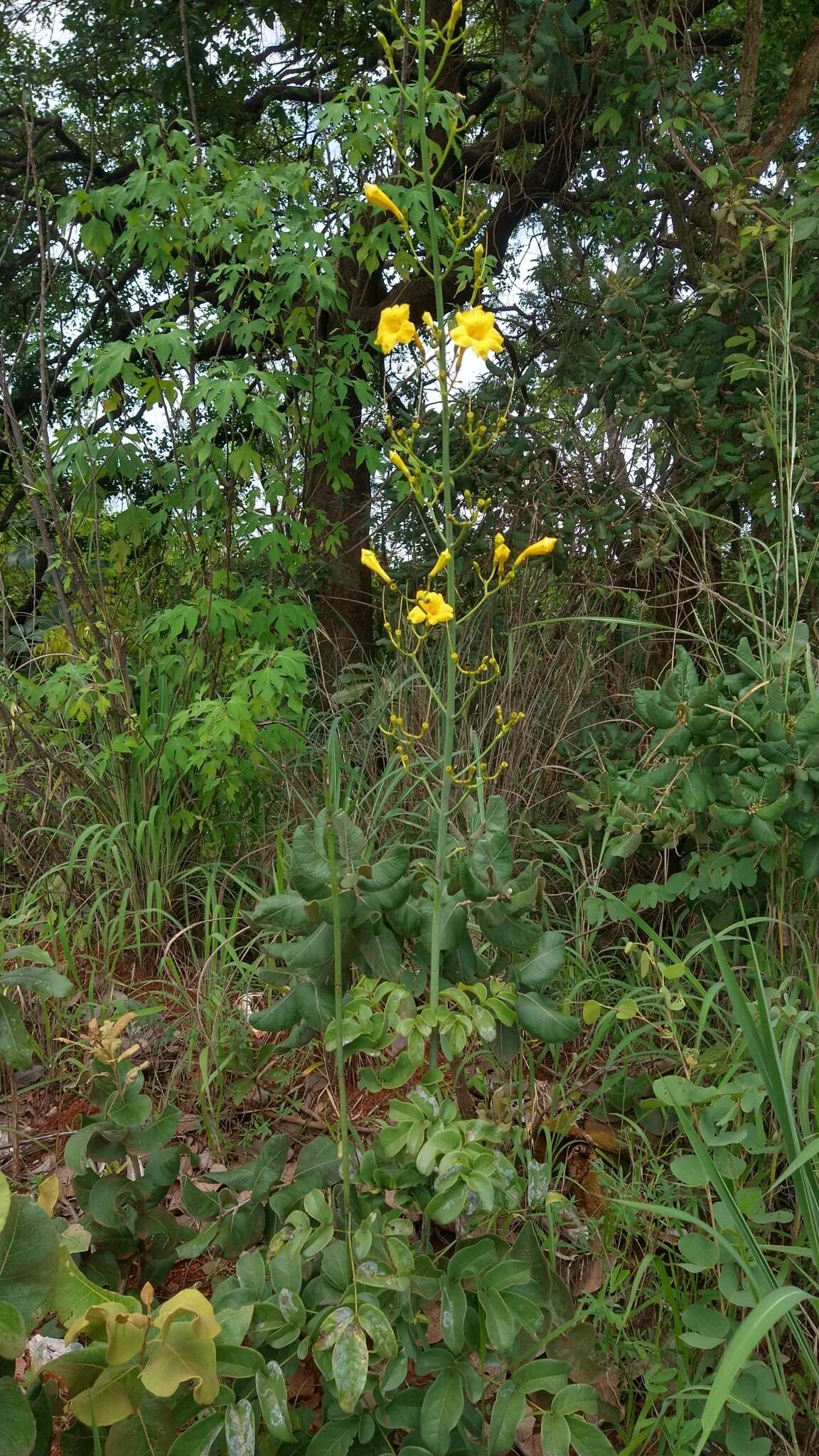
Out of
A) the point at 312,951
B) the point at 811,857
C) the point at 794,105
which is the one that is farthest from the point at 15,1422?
the point at 794,105

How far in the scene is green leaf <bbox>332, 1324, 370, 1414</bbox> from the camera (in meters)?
1.12

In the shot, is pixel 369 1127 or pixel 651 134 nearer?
pixel 369 1127

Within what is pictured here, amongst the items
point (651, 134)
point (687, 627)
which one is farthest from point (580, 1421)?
point (651, 134)

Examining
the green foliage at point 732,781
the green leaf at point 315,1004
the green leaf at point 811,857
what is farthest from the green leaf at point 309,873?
the green leaf at point 811,857

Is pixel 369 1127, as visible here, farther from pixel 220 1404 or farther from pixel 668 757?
pixel 668 757

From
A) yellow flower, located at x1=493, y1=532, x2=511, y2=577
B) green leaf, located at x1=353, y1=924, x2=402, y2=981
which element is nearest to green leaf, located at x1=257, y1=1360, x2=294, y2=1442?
green leaf, located at x1=353, y1=924, x2=402, y2=981

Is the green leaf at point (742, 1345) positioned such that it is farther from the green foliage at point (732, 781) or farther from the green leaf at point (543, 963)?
the green foliage at point (732, 781)

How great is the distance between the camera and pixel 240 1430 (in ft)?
3.70

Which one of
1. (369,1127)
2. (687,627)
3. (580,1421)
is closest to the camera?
(580,1421)

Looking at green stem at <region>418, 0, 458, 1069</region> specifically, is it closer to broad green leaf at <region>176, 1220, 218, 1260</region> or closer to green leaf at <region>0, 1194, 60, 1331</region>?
broad green leaf at <region>176, 1220, 218, 1260</region>

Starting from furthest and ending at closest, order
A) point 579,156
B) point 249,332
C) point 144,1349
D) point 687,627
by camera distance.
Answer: point 579,156
point 687,627
point 249,332
point 144,1349

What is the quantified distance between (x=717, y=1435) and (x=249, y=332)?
2.82 metres

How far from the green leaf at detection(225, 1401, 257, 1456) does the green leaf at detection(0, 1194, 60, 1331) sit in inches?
9.0

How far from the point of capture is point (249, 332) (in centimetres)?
310
